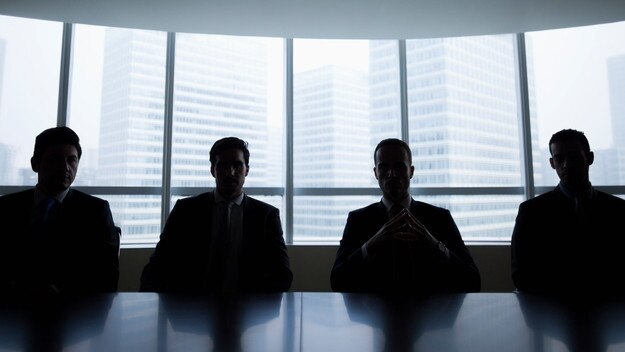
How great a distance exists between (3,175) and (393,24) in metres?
4.53

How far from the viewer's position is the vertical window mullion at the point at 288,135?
14.2 feet

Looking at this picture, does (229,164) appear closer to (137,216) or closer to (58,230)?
(58,230)

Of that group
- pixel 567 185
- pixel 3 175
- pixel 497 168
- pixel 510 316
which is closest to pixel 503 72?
pixel 497 168

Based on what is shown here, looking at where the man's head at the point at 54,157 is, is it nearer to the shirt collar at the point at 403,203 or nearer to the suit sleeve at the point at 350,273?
the suit sleeve at the point at 350,273

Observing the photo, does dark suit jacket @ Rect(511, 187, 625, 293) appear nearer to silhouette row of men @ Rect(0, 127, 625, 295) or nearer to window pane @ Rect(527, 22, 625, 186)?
silhouette row of men @ Rect(0, 127, 625, 295)

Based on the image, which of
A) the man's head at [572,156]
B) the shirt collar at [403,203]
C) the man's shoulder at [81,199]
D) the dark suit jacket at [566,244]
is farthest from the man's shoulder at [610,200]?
the man's shoulder at [81,199]

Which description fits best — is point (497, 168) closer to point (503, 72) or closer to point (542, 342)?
point (503, 72)

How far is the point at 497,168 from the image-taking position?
4.42 m

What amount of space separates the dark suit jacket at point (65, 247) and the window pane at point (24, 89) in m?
2.54

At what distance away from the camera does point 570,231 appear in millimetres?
2016

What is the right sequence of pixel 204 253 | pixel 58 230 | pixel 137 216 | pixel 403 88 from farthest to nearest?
pixel 403 88
pixel 137 216
pixel 204 253
pixel 58 230

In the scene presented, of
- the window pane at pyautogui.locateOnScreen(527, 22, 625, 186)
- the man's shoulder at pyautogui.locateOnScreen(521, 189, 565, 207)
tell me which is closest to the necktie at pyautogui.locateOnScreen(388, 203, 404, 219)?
the man's shoulder at pyautogui.locateOnScreen(521, 189, 565, 207)

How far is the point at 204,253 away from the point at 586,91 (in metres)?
4.88

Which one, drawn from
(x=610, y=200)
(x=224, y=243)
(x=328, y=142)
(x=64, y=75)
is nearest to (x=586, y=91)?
(x=610, y=200)
